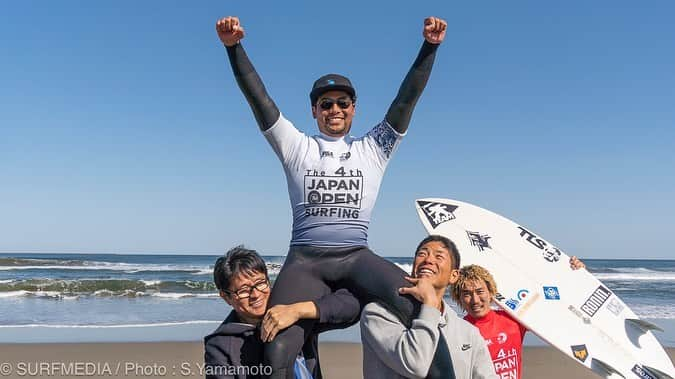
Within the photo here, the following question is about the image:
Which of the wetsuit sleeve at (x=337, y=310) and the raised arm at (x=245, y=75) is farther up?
the raised arm at (x=245, y=75)

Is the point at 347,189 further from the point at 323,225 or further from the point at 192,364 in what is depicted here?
the point at 192,364

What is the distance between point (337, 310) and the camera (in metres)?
2.18

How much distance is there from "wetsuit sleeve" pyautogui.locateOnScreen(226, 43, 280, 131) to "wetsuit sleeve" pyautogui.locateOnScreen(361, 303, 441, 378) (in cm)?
97

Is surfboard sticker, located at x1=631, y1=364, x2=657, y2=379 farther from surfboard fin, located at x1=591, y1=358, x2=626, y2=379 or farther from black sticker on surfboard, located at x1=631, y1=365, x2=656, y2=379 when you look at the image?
surfboard fin, located at x1=591, y1=358, x2=626, y2=379

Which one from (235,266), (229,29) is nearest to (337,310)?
(235,266)

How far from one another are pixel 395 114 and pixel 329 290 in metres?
0.82

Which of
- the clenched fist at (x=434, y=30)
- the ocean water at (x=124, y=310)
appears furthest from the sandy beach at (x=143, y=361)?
the clenched fist at (x=434, y=30)

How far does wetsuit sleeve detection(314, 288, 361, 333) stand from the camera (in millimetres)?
2148

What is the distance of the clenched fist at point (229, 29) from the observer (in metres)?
2.33

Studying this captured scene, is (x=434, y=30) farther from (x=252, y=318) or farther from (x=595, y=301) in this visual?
(x=595, y=301)

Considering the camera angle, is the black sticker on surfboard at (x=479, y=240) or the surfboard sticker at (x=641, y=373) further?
the black sticker on surfboard at (x=479, y=240)

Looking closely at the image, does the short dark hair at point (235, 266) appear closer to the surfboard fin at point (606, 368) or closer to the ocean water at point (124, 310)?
the surfboard fin at point (606, 368)

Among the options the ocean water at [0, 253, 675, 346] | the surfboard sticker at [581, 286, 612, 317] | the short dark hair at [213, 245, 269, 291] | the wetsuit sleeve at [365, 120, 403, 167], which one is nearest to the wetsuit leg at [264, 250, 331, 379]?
the short dark hair at [213, 245, 269, 291]

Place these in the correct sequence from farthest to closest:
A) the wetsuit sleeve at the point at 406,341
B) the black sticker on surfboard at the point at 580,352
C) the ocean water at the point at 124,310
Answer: the ocean water at the point at 124,310, the black sticker on surfboard at the point at 580,352, the wetsuit sleeve at the point at 406,341
